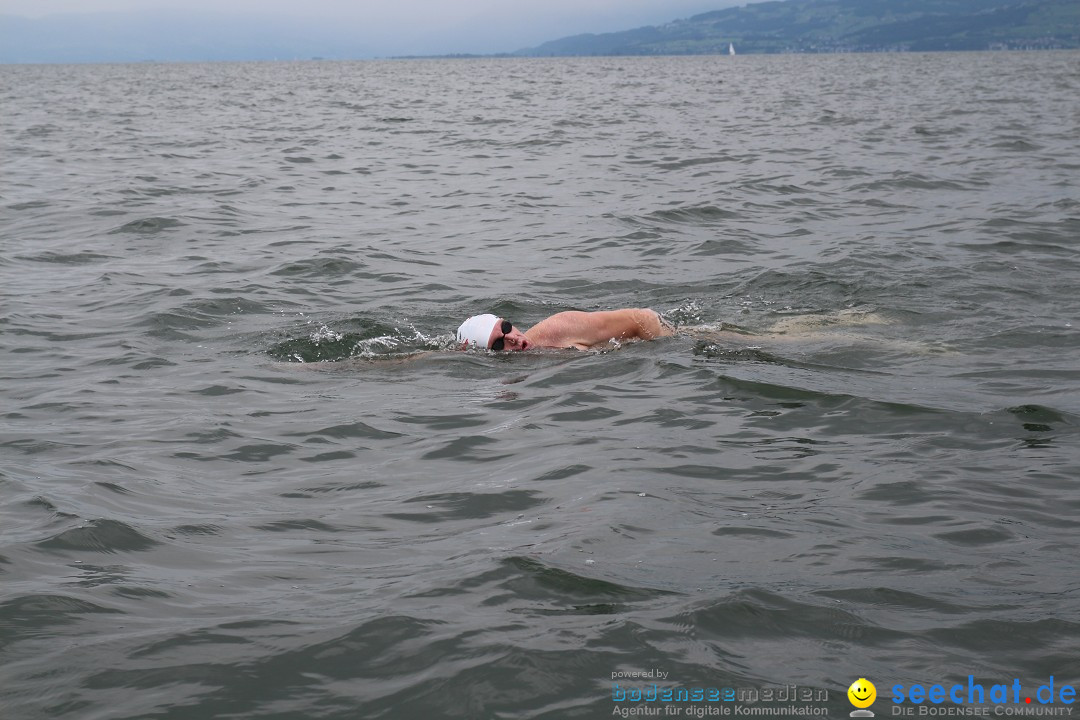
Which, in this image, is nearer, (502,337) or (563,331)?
(502,337)

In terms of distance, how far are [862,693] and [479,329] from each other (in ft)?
18.5

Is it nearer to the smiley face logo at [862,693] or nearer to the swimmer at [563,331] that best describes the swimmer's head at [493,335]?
the swimmer at [563,331]

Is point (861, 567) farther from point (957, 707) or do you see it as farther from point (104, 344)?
point (104, 344)

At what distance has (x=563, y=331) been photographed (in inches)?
343

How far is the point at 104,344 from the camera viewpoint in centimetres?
909

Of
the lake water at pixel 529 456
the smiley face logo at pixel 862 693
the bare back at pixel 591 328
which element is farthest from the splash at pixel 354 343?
the smiley face logo at pixel 862 693

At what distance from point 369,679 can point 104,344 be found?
644 centimetres

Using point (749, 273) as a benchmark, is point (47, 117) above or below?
above

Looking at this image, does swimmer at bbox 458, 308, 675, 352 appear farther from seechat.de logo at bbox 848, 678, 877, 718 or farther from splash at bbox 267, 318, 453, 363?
seechat.de logo at bbox 848, 678, 877, 718

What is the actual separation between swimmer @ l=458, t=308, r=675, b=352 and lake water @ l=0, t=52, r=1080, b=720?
0.14 meters

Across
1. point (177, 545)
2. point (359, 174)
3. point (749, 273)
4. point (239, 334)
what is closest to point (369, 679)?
point (177, 545)

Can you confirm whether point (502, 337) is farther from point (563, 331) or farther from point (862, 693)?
point (862, 693)

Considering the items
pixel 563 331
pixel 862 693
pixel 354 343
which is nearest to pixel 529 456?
pixel 563 331

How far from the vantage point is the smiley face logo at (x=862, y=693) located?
3.47m
